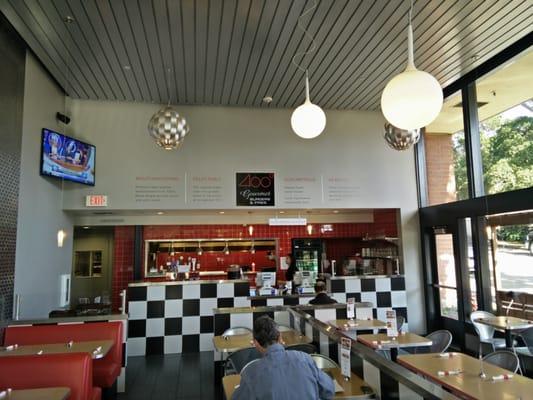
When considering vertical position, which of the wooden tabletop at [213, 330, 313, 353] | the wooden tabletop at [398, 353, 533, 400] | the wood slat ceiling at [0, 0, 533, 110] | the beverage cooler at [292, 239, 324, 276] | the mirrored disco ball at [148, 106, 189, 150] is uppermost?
the wood slat ceiling at [0, 0, 533, 110]

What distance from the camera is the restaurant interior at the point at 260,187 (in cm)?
373

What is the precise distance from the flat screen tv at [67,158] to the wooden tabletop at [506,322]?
6162 millimetres

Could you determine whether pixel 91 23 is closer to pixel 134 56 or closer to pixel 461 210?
pixel 134 56

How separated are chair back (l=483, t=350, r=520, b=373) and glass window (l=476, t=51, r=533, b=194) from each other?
2.65 m

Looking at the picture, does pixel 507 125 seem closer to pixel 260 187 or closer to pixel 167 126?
pixel 260 187

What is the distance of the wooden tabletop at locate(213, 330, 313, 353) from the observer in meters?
3.66

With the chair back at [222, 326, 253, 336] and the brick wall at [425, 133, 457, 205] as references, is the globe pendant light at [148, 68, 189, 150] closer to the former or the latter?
the chair back at [222, 326, 253, 336]

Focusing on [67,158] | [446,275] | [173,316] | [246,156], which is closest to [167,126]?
[67,158]

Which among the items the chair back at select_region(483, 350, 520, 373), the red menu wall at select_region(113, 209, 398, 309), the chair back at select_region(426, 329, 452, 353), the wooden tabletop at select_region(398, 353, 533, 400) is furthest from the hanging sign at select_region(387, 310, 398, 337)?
the red menu wall at select_region(113, 209, 398, 309)

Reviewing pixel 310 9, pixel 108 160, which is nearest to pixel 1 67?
pixel 108 160

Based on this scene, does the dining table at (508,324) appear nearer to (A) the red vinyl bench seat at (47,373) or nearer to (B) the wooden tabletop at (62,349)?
(B) the wooden tabletop at (62,349)

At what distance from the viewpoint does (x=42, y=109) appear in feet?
18.5

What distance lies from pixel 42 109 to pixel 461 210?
21.3 ft

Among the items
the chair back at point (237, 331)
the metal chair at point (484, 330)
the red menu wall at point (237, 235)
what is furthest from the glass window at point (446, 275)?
the chair back at point (237, 331)
